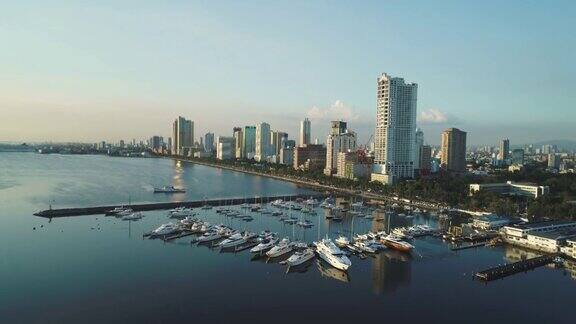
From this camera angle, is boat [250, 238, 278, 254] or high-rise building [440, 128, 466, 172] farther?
high-rise building [440, 128, 466, 172]

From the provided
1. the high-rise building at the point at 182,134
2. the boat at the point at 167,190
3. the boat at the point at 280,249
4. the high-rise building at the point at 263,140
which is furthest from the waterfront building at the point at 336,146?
the high-rise building at the point at 182,134

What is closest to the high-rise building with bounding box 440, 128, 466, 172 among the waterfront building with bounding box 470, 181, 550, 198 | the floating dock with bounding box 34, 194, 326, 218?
the waterfront building with bounding box 470, 181, 550, 198

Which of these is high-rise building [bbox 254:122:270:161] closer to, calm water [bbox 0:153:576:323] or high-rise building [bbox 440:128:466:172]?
high-rise building [bbox 440:128:466:172]

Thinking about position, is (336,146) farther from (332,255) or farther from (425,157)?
(332,255)

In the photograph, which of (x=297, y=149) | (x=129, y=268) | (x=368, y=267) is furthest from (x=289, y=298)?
(x=297, y=149)

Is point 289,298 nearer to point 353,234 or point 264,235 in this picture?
point 264,235

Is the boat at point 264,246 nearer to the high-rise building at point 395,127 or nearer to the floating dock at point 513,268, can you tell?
the floating dock at point 513,268
